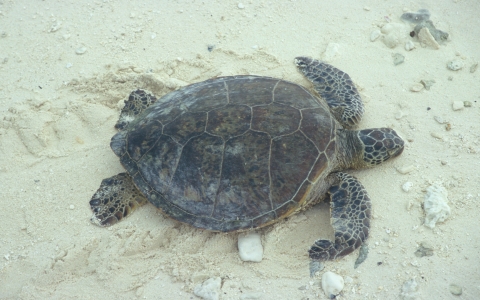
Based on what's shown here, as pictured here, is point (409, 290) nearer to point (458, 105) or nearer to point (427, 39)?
point (458, 105)

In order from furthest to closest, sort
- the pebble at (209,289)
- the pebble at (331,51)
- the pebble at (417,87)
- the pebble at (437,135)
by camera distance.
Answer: the pebble at (331,51) → the pebble at (417,87) → the pebble at (437,135) → the pebble at (209,289)

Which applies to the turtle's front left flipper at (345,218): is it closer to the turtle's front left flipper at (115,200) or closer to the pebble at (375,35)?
the turtle's front left flipper at (115,200)

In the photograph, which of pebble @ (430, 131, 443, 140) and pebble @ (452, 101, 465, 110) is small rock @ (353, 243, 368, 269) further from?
pebble @ (452, 101, 465, 110)

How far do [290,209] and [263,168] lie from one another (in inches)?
15.2

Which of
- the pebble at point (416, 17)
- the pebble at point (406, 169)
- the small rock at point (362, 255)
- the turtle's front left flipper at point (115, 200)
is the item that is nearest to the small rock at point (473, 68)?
the pebble at point (416, 17)

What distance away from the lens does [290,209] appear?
3.07 m

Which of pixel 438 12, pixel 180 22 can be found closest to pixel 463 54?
pixel 438 12

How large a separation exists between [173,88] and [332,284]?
2528mm

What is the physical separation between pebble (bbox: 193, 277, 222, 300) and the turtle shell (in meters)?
0.41

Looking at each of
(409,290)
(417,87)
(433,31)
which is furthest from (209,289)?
(433,31)

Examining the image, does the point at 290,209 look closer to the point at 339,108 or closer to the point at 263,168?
the point at 263,168

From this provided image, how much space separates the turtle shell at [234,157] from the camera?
10.1ft

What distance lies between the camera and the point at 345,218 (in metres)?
3.15

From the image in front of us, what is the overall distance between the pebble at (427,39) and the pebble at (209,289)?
11.2 feet
